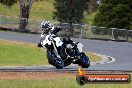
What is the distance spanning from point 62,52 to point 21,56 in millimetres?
20879

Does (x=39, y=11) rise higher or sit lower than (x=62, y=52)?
lower

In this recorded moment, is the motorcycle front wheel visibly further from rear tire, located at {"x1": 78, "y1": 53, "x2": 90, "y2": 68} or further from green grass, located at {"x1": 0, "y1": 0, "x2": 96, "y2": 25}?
green grass, located at {"x1": 0, "y1": 0, "x2": 96, "y2": 25}

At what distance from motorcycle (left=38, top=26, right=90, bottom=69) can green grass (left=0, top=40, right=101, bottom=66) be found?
18.1m

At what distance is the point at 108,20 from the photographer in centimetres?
6244

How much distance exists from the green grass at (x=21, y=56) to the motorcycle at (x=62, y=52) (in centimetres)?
1814

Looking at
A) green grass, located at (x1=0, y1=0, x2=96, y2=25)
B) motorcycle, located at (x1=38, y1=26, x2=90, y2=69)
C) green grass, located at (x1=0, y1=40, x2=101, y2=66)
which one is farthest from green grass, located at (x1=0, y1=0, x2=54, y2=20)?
motorcycle, located at (x1=38, y1=26, x2=90, y2=69)

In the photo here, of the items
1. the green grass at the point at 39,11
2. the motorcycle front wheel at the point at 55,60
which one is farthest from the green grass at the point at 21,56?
the green grass at the point at 39,11

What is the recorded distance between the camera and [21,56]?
3019 cm

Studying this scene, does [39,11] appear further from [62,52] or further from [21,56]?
[62,52]

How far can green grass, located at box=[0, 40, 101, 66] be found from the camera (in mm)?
28511

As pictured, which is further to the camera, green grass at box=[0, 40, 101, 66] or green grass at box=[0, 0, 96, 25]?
green grass at box=[0, 0, 96, 25]

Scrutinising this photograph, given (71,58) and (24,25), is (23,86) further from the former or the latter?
(24,25)

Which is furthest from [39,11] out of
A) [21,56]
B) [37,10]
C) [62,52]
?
[62,52]

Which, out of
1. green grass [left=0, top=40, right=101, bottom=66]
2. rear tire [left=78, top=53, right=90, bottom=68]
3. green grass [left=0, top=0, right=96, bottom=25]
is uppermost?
rear tire [left=78, top=53, right=90, bottom=68]
